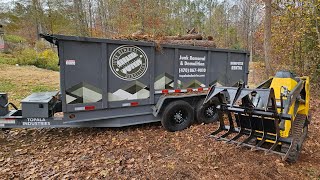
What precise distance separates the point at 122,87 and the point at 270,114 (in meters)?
3.00

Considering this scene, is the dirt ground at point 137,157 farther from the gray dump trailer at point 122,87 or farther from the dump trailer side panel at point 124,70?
the dump trailer side panel at point 124,70

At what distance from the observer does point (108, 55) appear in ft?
15.7

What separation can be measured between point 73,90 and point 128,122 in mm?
1448

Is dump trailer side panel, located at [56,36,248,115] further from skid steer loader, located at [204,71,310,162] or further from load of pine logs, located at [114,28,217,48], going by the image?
skid steer loader, located at [204,71,310,162]

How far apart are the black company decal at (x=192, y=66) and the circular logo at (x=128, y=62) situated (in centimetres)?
105

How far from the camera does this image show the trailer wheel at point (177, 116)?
5.45m

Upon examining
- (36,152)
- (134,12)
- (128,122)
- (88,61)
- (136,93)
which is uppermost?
(134,12)

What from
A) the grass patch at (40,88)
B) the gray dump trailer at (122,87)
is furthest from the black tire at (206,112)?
the grass patch at (40,88)

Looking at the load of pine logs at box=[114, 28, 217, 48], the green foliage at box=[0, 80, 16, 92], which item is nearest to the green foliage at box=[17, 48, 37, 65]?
the green foliage at box=[0, 80, 16, 92]

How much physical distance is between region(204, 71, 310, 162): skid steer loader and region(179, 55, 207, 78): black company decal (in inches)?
75.1

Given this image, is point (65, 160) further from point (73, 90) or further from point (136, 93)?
point (136, 93)

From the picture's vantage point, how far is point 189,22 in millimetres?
38000

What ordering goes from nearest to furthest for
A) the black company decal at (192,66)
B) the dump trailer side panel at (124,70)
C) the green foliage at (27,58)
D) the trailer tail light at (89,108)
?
the dump trailer side panel at (124,70), the trailer tail light at (89,108), the black company decal at (192,66), the green foliage at (27,58)

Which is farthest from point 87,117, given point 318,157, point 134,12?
point 134,12
